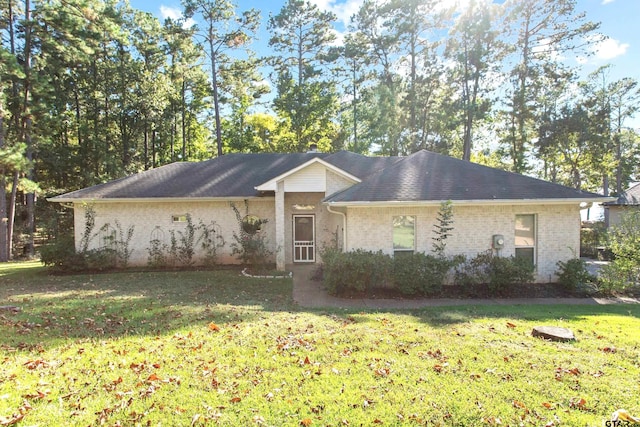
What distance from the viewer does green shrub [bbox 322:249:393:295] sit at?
9.45 m

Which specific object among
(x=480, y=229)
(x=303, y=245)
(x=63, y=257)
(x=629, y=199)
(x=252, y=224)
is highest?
(x=629, y=199)

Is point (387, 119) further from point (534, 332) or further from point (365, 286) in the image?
point (534, 332)

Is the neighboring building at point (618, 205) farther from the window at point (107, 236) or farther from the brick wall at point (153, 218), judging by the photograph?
the window at point (107, 236)

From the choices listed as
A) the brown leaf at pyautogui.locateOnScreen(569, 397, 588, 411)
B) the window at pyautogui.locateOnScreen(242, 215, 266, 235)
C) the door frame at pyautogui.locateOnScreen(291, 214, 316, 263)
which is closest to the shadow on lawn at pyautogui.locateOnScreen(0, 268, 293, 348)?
the window at pyautogui.locateOnScreen(242, 215, 266, 235)

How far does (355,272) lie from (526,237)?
5897 mm

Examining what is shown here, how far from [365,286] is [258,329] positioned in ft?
13.9

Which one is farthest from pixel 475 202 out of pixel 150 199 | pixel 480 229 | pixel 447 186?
pixel 150 199

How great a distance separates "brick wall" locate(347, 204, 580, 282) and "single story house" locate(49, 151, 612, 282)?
31 millimetres

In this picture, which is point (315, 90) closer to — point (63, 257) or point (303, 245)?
point (303, 245)

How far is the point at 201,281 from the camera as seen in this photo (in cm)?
1134

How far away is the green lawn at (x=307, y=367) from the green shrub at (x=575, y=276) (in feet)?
7.48

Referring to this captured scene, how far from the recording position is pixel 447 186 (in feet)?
36.9

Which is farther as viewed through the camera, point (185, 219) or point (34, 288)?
point (185, 219)

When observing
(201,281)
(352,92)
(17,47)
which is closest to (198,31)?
(17,47)
